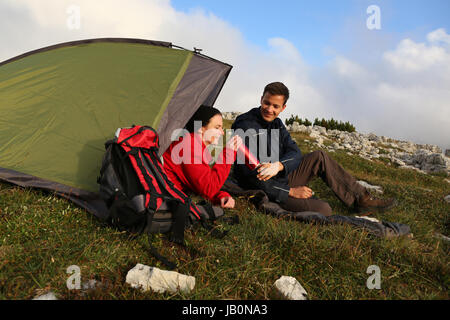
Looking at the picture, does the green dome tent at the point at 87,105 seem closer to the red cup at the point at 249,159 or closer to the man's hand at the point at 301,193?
the red cup at the point at 249,159

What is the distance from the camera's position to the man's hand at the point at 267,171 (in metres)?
4.30

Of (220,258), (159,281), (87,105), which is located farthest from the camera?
(87,105)

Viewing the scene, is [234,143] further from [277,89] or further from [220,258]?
[220,258]

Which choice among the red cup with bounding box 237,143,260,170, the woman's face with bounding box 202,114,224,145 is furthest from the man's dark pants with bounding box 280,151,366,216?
the woman's face with bounding box 202,114,224,145

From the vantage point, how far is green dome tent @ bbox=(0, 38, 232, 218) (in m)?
3.88

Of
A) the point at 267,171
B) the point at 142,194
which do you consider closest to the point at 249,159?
the point at 267,171

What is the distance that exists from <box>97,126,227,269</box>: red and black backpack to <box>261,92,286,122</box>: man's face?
6.41 feet

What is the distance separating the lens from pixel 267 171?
430cm

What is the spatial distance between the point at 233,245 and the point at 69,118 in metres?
2.97

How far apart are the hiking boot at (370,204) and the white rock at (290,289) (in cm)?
282

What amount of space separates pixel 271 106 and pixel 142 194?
8.39 ft

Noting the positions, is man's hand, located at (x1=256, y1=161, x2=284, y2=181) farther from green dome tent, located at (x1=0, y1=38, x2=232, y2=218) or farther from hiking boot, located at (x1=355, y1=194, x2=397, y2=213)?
hiking boot, located at (x1=355, y1=194, x2=397, y2=213)
